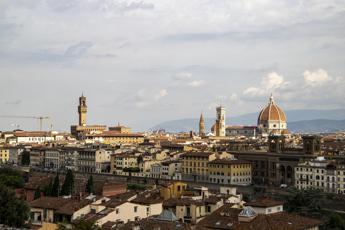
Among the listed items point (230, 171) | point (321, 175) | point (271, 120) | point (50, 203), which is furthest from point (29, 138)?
point (50, 203)

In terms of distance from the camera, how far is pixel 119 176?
71.6 meters

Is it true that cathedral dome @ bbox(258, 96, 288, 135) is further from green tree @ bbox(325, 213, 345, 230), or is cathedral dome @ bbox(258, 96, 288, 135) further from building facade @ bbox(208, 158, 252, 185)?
green tree @ bbox(325, 213, 345, 230)

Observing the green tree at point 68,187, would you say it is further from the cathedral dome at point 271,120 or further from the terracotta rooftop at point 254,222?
the cathedral dome at point 271,120

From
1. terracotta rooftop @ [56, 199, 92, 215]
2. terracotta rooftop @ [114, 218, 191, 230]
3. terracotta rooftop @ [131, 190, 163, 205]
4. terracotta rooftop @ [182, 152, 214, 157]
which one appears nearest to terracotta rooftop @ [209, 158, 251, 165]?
terracotta rooftop @ [182, 152, 214, 157]

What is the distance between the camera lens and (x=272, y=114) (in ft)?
463

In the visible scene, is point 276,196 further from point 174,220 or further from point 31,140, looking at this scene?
point 31,140

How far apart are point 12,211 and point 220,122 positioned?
4634 inches

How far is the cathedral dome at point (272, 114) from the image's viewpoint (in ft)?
462

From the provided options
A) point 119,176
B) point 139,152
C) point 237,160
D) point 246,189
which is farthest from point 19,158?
point 246,189

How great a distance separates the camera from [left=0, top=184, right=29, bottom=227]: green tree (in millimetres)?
36156

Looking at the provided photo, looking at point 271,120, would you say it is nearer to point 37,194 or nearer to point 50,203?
point 37,194

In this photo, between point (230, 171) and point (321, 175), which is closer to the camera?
Answer: point (321, 175)

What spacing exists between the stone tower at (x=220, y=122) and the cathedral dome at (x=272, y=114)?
1112cm

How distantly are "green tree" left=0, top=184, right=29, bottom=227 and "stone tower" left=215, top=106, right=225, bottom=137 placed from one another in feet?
375
